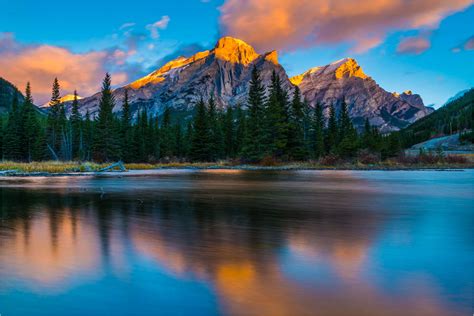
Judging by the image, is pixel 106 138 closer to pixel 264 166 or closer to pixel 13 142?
pixel 13 142

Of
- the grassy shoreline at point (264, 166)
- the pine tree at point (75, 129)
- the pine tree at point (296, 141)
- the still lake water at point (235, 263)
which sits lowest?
the still lake water at point (235, 263)

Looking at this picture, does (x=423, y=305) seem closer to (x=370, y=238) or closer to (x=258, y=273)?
(x=258, y=273)

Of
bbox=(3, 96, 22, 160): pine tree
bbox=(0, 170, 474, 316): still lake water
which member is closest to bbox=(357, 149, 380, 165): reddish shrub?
bbox=(0, 170, 474, 316): still lake water

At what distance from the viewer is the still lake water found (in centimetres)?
502

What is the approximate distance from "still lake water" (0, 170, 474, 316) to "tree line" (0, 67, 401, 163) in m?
51.1

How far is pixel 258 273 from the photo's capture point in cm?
634

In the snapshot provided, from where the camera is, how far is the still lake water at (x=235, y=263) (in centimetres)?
502

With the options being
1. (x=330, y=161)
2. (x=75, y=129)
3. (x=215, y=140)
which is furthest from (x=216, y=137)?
(x=75, y=129)

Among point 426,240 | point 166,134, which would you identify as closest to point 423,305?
point 426,240

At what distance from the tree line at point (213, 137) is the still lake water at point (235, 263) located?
168 ft

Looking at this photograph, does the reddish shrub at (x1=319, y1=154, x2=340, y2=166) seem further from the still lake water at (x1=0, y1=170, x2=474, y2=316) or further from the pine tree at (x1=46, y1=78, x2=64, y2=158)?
the pine tree at (x1=46, y1=78, x2=64, y2=158)

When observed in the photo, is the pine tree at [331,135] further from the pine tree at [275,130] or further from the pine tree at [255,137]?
the pine tree at [255,137]

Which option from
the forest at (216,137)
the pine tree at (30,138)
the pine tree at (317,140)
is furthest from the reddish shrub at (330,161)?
the pine tree at (30,138)

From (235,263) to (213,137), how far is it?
7021 cm
